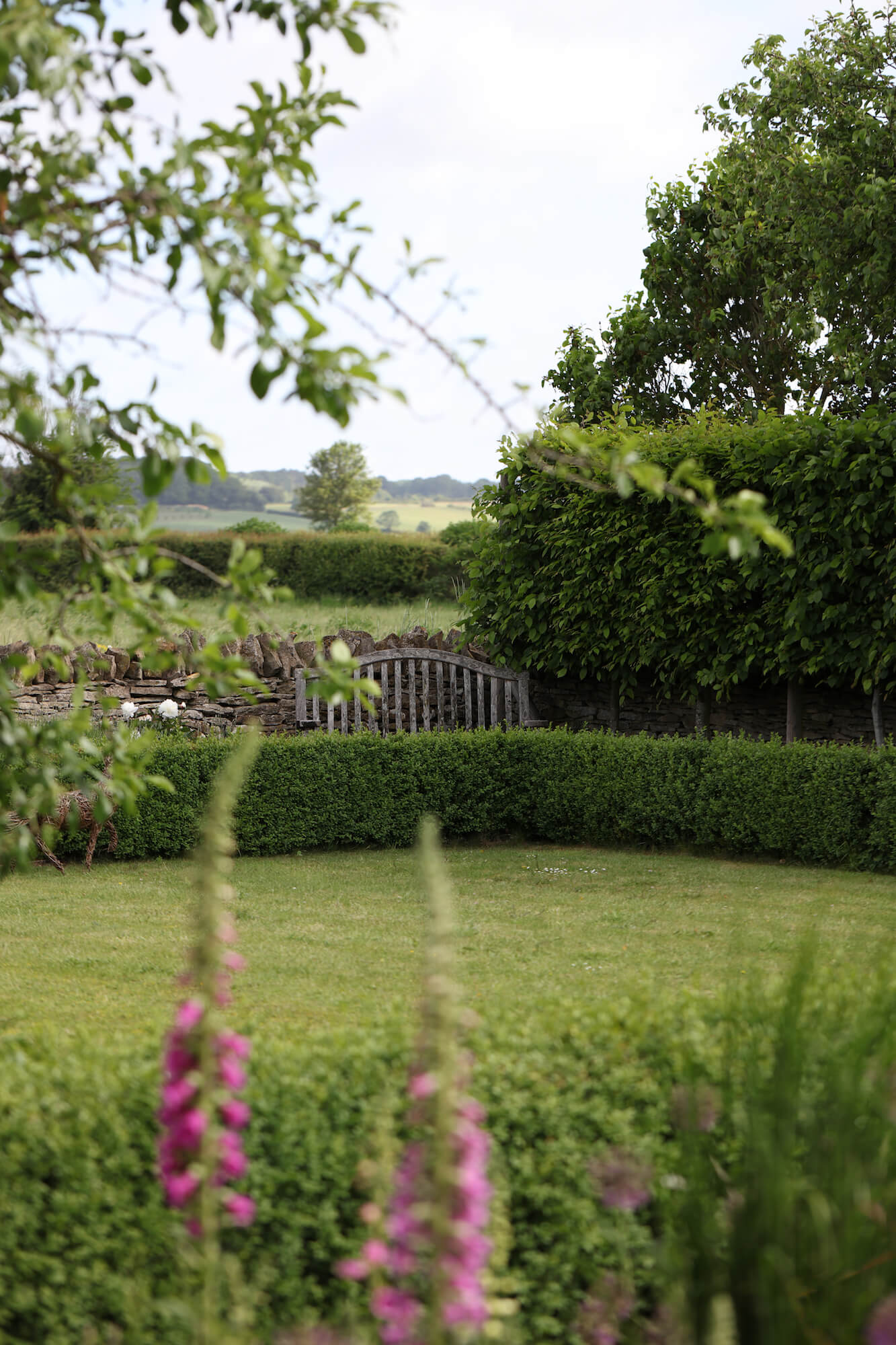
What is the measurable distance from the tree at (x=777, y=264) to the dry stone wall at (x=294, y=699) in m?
3.21

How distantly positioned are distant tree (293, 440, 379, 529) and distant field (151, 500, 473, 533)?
134 cm

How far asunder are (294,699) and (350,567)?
12146 millimetres

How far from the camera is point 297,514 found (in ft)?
201

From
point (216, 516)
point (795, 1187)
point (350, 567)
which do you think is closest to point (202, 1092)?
point (795, 1187)

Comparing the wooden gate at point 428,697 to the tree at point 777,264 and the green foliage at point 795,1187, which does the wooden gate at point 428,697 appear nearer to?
the tree at point 777,264

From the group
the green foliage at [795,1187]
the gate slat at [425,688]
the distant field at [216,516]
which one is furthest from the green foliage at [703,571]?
the distant field at [216,516]

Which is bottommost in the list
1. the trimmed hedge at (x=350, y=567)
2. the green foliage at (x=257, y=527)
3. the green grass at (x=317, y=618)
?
the green grass at (x=317, y=618)

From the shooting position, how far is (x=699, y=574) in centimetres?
1047

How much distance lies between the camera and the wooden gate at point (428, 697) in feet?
39.0

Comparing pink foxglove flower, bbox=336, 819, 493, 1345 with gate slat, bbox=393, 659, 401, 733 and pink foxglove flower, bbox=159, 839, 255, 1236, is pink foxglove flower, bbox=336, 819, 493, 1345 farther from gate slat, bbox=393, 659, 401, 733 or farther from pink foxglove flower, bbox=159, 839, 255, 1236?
gate slat, bbox=393, 659, 401, 733

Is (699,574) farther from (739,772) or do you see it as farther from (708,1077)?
(708,1077)

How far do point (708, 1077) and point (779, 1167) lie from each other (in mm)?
634

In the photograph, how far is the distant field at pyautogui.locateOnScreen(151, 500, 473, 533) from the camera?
5453cm

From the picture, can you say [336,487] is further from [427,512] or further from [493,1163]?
[493,1163]
